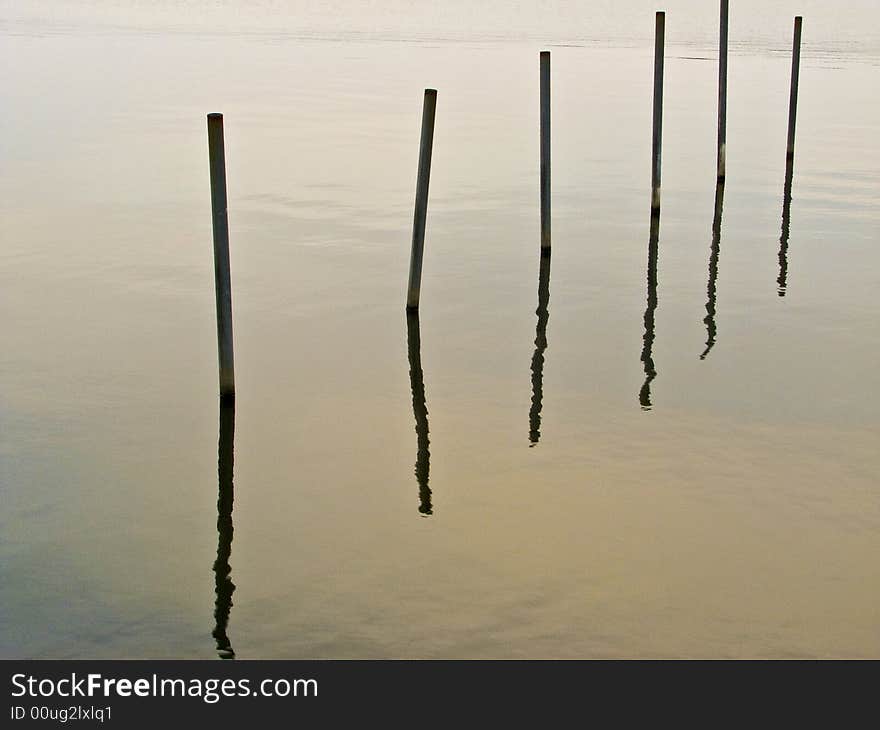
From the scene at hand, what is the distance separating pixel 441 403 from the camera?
1341 cm

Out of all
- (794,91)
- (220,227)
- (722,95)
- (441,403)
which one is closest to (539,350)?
(441,403)

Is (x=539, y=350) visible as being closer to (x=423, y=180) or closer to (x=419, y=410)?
(x=423, y=180)

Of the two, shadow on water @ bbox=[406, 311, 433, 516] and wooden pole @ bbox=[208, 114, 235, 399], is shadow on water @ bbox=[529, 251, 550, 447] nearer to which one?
shadow on water @ bbox=[406, 311, 433, 516]

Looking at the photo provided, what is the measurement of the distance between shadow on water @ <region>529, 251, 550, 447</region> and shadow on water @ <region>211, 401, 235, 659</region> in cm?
263

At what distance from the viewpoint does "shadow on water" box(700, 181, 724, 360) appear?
52.0 ft

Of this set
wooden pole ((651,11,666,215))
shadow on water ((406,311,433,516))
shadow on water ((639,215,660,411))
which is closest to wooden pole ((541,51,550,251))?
shadow on water ((639,215,660,411))

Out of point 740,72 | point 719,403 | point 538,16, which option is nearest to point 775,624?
point 719,403

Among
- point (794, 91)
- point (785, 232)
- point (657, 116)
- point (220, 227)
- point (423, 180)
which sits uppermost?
point (794, 91)

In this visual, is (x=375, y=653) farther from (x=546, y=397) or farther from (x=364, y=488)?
(x=546, y=397)

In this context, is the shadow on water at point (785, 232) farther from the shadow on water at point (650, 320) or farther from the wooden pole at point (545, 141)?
the wooden pole at point (545, 141)

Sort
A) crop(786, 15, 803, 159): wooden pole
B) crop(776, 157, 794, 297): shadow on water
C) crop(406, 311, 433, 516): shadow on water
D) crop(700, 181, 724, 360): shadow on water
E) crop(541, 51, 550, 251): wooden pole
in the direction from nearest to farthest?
crop(406, 311, 433, 516): shadow on water < crop(700, 181, 724, 360): shadow on water < crop(541, 51, 550, 251): wooden pole < crop(776, 157, 794, 297): shadow on water < crop(786, 15, 803, 159): wooden pole

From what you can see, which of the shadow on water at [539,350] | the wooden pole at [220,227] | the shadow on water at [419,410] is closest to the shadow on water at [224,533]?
the wooden pole at [220,227]

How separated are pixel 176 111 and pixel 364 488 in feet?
83.2

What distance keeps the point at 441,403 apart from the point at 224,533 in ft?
11.5
